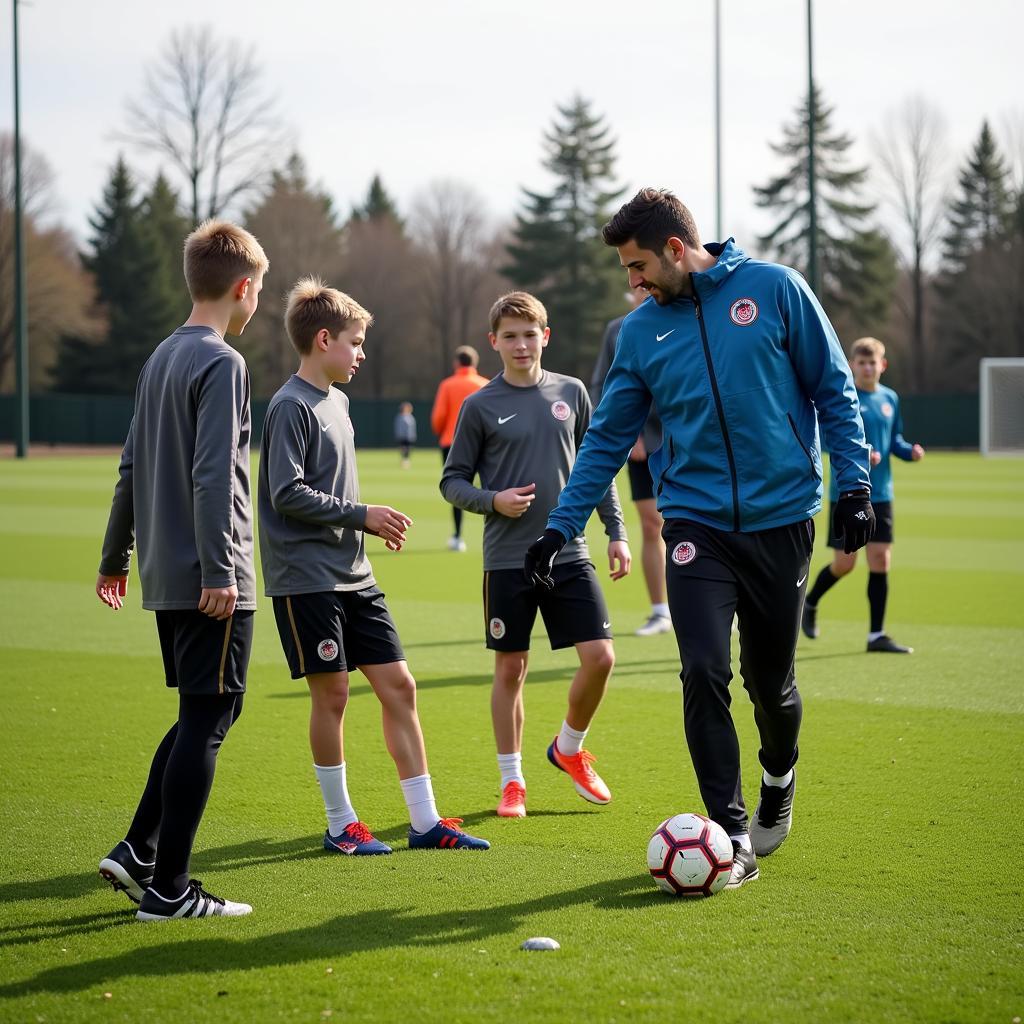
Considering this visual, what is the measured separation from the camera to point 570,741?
5621mm

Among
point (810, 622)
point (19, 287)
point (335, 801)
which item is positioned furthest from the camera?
point (19, 287)

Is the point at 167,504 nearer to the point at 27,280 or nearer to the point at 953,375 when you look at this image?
the point at 27,280

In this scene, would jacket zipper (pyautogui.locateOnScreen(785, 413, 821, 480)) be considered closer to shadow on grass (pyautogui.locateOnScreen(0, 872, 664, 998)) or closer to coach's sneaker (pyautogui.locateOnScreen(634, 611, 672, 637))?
shadow on grass (pyautogui.locateOnScreen(0, 872, 664, 998))

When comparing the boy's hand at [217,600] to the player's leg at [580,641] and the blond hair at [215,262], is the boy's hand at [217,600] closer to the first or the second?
the blond hair at [215,262]

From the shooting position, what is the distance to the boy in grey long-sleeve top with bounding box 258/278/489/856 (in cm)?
480

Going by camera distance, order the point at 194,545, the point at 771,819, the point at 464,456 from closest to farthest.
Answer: the point at 194,545, the point at 771,819, the point at 464,456

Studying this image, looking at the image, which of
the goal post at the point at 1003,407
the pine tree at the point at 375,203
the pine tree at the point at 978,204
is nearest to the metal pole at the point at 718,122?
the goal post at the point at 1003,407

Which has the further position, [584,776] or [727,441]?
[584,776]

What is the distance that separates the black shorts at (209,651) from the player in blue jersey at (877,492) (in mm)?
5623

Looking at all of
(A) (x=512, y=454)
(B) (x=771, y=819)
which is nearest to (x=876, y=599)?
(A) (x=512, y=454)

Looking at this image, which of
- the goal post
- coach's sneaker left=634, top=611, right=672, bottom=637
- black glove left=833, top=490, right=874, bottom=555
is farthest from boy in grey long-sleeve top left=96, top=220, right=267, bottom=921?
the goal post

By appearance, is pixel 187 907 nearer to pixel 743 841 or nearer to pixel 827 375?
pixel 743 841

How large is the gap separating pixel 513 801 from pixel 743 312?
7.09 feet

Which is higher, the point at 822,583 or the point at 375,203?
the point at 375,203
